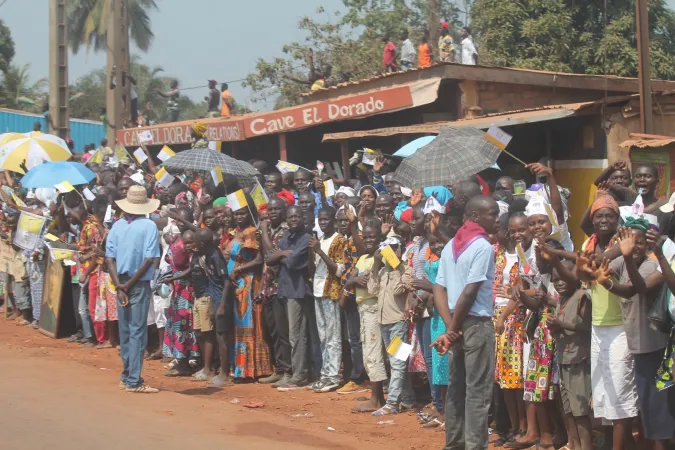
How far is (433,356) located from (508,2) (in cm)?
1562

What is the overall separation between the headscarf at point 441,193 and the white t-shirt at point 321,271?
1100mm

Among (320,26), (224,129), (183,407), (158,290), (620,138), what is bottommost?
(183,407)

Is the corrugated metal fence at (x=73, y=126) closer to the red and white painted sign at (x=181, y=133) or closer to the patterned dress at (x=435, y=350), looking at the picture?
the red and white painted sign at (x=181, y=133)

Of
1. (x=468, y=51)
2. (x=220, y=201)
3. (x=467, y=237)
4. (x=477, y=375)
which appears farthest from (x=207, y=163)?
(x=468, y=51)

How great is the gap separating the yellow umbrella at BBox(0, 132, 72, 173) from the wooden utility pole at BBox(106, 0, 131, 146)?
7109mm

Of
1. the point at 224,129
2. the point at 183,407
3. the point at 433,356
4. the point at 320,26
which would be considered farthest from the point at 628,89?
the point at 320,26

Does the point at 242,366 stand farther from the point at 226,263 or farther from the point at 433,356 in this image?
the point at 433,356

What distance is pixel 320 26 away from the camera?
99.8 ft

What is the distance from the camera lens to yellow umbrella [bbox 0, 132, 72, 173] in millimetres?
16469

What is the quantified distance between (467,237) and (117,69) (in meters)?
19.0

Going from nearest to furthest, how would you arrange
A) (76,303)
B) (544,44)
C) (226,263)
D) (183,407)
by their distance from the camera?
(183,407) → (226,263) → (76,303) → (544,44)

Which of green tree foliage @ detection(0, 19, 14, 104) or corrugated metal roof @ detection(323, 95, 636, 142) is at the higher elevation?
green tree foliage @ detection(0, 19, 14, 104)

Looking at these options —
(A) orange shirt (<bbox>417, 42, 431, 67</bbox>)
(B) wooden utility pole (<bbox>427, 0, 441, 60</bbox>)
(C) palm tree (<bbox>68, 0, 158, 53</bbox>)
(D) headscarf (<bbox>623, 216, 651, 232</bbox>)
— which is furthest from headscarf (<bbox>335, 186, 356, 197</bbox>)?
(C) palm tree (<bbox>68, 0, 158, 53</bbox>)

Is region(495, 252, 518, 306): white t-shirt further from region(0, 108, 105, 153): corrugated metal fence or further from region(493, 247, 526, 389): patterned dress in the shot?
region(0, 108, 105, 153): corrugated metal fence
